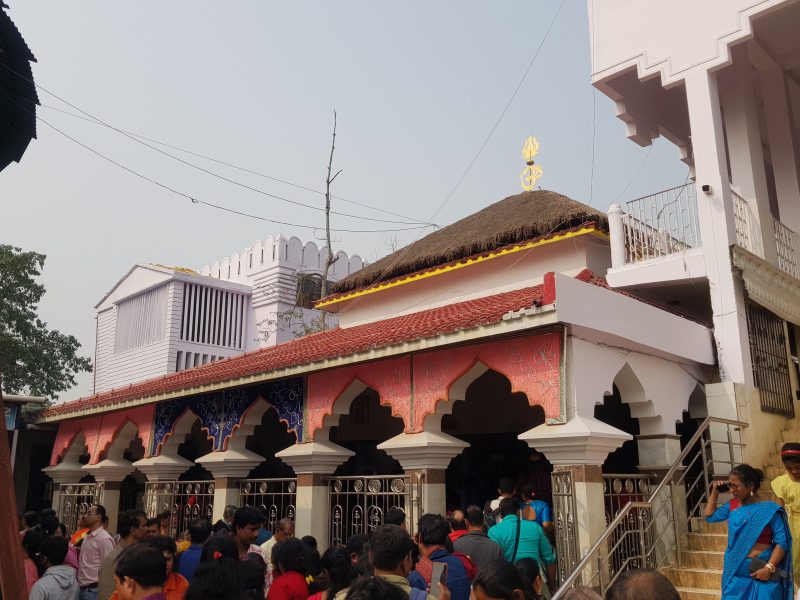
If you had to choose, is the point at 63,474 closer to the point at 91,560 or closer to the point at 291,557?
the point at 91,560

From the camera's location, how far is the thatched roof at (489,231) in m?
10.5

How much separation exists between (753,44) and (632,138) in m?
2.09

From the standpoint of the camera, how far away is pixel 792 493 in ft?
17.3

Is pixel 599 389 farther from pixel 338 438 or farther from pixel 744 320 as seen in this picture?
pixel 338 438

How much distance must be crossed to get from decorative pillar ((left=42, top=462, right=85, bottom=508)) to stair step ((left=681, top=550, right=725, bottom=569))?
1113cm

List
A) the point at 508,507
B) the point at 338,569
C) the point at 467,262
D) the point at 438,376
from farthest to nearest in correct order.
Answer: the point at 467,262 < the point at 438,376 < the point at 508,507 < the point at 338,569

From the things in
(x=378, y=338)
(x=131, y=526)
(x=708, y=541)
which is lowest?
(x=708, y=541)

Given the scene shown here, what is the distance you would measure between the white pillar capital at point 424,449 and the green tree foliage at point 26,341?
17788 mm

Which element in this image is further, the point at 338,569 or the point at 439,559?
the point at 439,559

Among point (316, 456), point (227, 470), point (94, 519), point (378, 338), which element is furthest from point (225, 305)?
point (94, 519)

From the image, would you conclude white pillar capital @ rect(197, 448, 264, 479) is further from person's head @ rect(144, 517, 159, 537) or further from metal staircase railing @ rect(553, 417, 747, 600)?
metal staircase railing @ rect(553, 417, 747, 600)

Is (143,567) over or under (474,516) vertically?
under

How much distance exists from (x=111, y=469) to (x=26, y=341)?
12.5m

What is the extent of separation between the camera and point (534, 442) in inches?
273
